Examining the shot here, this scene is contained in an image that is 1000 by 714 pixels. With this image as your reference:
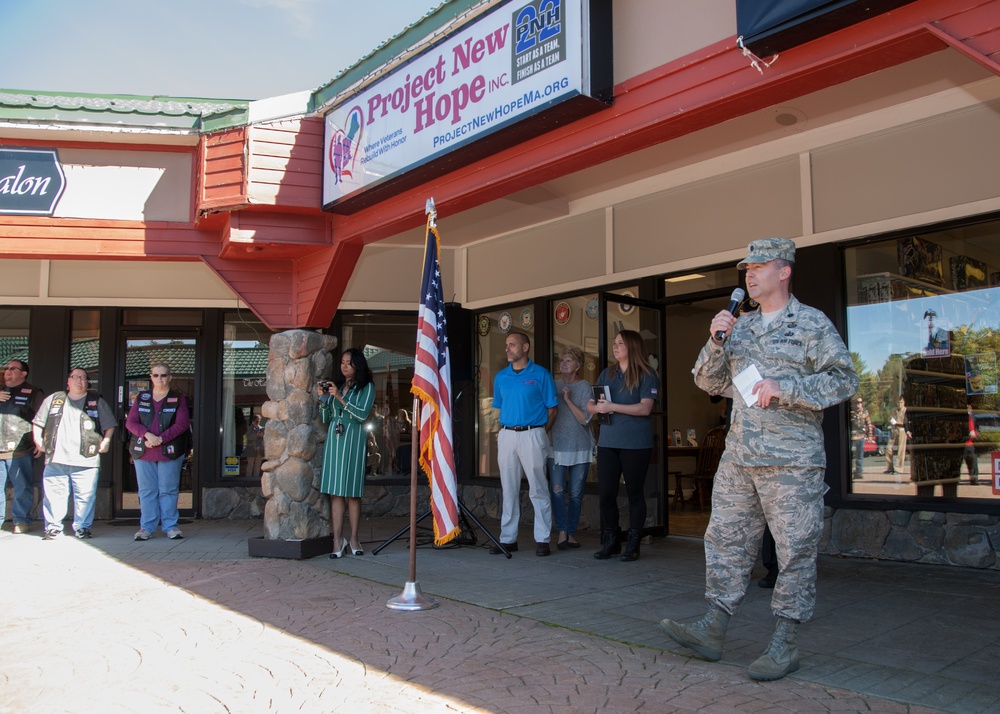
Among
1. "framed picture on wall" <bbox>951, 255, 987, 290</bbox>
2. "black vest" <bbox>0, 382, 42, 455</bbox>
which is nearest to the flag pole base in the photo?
"framed picture on wall" <bbox>951, 255, 987, 290</bbox>

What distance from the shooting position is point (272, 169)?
23.1ft

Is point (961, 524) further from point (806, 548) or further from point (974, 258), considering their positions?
point (806, 548)

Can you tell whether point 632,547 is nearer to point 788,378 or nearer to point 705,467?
point 788,378

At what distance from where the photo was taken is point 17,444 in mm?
8258

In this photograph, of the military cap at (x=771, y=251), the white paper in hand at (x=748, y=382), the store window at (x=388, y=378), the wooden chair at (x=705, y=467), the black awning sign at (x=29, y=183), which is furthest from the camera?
the wooden chair at (x=705, y=467)

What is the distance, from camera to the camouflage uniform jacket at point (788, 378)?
3.32 meters

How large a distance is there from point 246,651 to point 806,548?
104 inches

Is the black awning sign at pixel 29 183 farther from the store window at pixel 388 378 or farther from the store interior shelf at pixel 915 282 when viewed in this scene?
the store interior shelf at pixel 915 282

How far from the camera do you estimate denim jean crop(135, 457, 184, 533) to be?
7.78 meters

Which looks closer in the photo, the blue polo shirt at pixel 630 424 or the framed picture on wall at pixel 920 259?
the framed picture on wall at pixel 920 259

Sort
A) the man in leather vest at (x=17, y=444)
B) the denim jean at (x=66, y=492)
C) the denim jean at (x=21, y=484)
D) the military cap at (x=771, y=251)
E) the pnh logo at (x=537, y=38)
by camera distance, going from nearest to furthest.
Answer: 1. the military cap at (x=771, y=251)
2. the pnh logo at (x=537, y=38)
3. the denim jean at (x=66, y=492)
4. the man in leather vest at (x=17, y=444)
5. the denim jean at (x=21, y=484)

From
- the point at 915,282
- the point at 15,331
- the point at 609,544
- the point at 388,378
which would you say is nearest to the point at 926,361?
the point at 915,282

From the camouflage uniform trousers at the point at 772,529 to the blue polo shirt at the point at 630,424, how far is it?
Answer: 105 inches

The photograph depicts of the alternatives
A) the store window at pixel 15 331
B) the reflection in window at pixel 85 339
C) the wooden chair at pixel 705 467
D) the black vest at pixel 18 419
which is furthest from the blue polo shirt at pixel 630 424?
the store window at pixel 15 331
